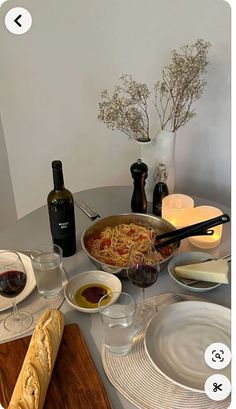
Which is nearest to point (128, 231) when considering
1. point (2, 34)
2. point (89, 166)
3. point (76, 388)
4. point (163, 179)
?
point (163, 179)

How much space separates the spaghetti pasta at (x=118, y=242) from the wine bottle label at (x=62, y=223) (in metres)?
0.07

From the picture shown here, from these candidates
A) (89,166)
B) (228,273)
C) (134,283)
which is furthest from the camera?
(89,166)

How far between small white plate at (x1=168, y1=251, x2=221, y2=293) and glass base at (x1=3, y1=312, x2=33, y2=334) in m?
0.38

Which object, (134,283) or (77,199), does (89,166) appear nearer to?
(77,199)

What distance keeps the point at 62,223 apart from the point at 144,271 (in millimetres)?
294

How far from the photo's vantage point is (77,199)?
5.22 ft

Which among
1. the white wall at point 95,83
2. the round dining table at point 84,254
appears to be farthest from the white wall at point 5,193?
the round dining table at point 84,254

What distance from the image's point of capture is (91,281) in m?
Answer: 1.19

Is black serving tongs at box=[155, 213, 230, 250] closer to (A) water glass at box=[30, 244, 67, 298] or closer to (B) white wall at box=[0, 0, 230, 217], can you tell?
(A) water glass at box=[30, 244, 67, 298]

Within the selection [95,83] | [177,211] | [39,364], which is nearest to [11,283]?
[39,364]

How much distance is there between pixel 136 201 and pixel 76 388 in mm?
694

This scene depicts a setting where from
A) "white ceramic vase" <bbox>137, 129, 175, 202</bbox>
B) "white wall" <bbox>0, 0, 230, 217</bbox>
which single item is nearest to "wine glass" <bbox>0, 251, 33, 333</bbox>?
"white ceramic vase" <bbox>137, 129, 175, 202</bbox>

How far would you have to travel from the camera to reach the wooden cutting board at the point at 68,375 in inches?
33.9

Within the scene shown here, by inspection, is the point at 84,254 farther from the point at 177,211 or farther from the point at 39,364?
the point at 39,364
